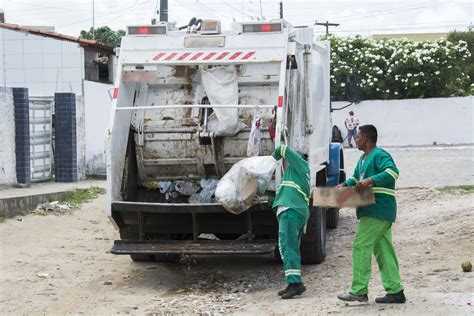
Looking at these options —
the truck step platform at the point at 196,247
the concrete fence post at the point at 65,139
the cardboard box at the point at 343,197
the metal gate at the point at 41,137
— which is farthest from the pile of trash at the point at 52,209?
the cardboard box at the point at 343,197

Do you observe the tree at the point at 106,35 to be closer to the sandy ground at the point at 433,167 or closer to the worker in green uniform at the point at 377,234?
the sandy ground at the point at 433,167

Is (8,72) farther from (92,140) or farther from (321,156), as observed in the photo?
(321,156)

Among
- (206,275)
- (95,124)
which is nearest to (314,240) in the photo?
(206,275)

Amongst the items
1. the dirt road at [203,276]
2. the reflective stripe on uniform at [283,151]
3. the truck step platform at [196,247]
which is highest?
the reflective stripe on uniform at [283,151]

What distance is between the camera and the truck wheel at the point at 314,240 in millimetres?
9047

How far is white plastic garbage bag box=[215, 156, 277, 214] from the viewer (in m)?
7.82

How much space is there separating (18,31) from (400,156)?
12.1 metres

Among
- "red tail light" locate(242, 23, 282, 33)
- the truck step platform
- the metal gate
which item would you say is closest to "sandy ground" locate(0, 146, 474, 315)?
the truck step platform

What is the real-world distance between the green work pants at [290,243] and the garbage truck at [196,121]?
788 millimetres

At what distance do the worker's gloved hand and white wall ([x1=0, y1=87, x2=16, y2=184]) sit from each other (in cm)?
855

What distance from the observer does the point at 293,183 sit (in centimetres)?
757

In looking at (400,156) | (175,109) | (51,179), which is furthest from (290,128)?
(400,156)

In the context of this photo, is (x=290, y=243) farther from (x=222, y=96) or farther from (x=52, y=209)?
(x=52, y=209)

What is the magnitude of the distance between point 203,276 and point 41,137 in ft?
24.3
